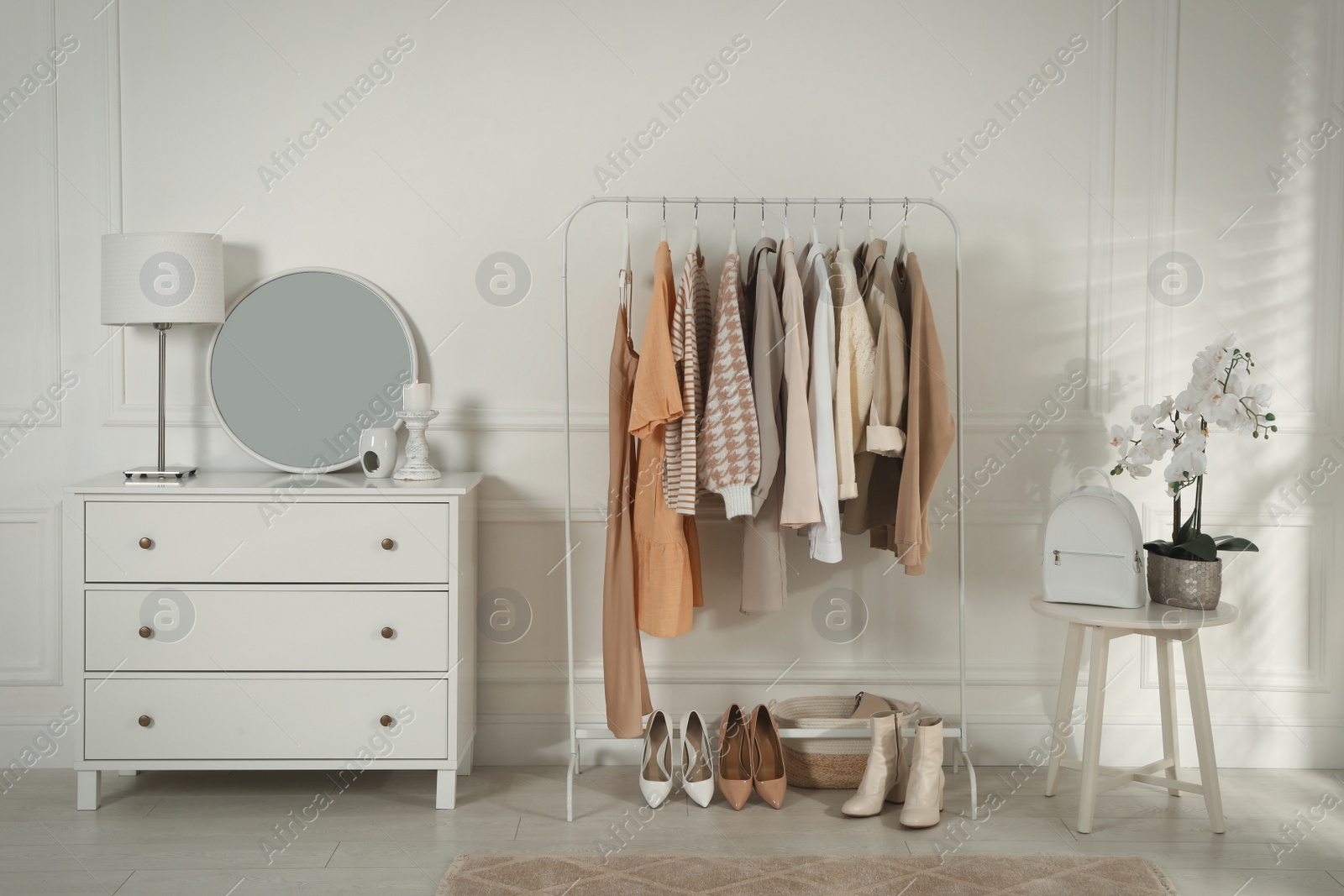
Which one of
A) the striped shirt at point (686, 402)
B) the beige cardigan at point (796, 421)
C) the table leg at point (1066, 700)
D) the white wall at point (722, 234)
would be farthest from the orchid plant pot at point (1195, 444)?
the striped shirt at point (686, 402)

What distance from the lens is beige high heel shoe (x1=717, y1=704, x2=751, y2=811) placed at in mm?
2584

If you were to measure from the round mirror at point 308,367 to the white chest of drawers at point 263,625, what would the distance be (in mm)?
371

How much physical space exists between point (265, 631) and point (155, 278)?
1.09 meters

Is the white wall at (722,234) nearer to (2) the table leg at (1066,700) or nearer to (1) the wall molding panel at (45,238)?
(1) the wall molding panel at (45,238)

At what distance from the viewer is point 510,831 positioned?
2457mm

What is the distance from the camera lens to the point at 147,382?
292 centimetres

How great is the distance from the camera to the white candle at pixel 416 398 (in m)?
2.69

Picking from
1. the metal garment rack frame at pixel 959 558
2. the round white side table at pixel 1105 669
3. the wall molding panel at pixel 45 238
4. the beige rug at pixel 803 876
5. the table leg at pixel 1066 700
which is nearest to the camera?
the beige rug at pixel 803 876

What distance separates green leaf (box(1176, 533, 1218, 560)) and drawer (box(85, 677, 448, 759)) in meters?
2.08

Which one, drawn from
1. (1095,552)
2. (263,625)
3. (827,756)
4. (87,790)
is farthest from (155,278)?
(1095,552)

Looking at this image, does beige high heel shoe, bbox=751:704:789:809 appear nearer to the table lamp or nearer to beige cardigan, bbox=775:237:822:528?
beige cardigan, bbox=775:237:822:528

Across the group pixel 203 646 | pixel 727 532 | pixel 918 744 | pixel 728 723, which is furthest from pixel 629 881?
pixel 203 646

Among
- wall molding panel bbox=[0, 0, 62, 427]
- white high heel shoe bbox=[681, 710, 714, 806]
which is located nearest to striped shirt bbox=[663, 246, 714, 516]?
white high heel shoe bbox=[681, 710, 714, 806]

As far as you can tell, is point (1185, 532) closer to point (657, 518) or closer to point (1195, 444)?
point (1195, 444)
